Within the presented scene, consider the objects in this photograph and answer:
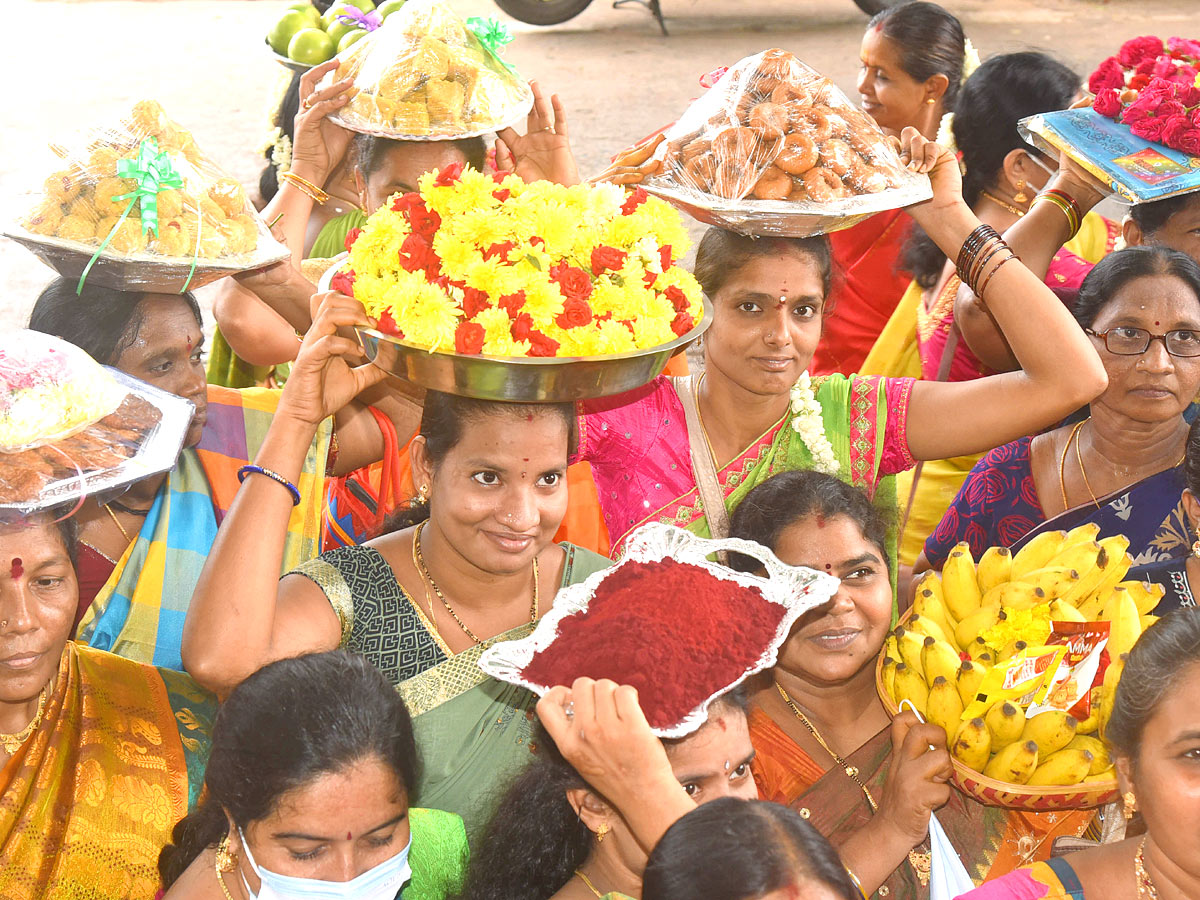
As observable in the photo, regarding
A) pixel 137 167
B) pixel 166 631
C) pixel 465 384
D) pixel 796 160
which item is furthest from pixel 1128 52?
pixel 166 631

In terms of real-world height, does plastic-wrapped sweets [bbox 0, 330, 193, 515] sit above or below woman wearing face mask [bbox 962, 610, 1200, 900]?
above

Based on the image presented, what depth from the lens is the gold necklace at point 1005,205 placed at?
14.3 ft

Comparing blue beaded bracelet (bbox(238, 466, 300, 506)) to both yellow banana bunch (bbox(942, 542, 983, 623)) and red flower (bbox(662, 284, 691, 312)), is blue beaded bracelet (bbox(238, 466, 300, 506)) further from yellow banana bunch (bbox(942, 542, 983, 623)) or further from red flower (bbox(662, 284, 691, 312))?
yellow banana bunch (bbox(942, 542, 983, 623))

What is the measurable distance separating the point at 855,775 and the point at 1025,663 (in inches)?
17.0

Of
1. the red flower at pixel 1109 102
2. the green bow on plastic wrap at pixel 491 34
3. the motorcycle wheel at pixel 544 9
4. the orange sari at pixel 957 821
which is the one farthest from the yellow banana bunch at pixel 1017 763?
the motorcycle wheel at pixel 544 9

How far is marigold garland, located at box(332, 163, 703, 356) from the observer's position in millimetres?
2170

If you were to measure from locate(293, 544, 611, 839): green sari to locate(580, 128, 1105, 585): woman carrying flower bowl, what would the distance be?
68 cm

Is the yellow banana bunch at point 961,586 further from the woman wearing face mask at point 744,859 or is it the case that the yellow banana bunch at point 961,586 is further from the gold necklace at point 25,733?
the gold necklace at point 25,733

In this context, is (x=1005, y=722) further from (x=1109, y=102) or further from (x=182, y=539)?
(x=1109, y=102)

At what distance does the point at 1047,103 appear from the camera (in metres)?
4.38

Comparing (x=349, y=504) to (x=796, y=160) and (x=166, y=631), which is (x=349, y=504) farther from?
(x=796, y=160)

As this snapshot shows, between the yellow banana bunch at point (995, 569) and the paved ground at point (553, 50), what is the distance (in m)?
7.32

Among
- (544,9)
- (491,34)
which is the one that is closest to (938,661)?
(491,34)

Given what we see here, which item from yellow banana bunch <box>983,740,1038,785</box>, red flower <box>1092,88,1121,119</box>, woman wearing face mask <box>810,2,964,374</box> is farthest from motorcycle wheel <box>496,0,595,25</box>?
yellow banana bunch <box>983,740,1038,785</box>
